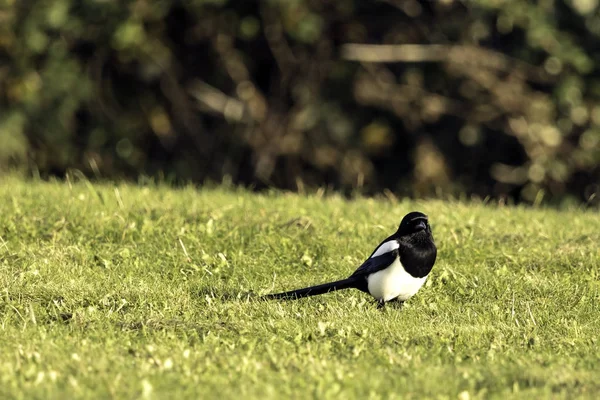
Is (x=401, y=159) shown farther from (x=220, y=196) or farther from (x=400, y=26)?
(x=220, y=196)

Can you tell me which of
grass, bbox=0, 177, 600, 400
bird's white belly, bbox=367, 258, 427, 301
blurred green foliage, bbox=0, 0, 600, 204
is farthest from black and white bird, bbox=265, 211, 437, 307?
blurred green foliage, bbox=0, 0, 600, 204

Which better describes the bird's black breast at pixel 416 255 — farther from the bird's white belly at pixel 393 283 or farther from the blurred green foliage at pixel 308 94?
the blurred green foliage at pixel 308 94

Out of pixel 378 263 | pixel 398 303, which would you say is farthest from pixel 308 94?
pixel 378 263

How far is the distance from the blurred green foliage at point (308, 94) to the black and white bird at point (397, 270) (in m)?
8.34

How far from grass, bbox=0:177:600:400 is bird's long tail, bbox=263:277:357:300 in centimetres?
9

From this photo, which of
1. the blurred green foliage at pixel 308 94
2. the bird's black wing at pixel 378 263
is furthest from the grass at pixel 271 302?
the blurred green foliage at pixel 308 94

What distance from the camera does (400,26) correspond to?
55.1 ft

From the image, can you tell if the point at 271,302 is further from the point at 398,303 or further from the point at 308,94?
the point at 308,94

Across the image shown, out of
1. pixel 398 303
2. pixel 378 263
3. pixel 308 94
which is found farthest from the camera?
pixel 308 94

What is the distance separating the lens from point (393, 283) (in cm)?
716

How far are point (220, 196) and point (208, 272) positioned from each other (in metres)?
2.68

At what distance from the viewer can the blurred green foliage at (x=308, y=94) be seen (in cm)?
1560

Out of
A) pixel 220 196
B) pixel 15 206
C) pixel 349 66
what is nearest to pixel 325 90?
pixel 349 66

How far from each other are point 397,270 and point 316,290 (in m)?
0.57
